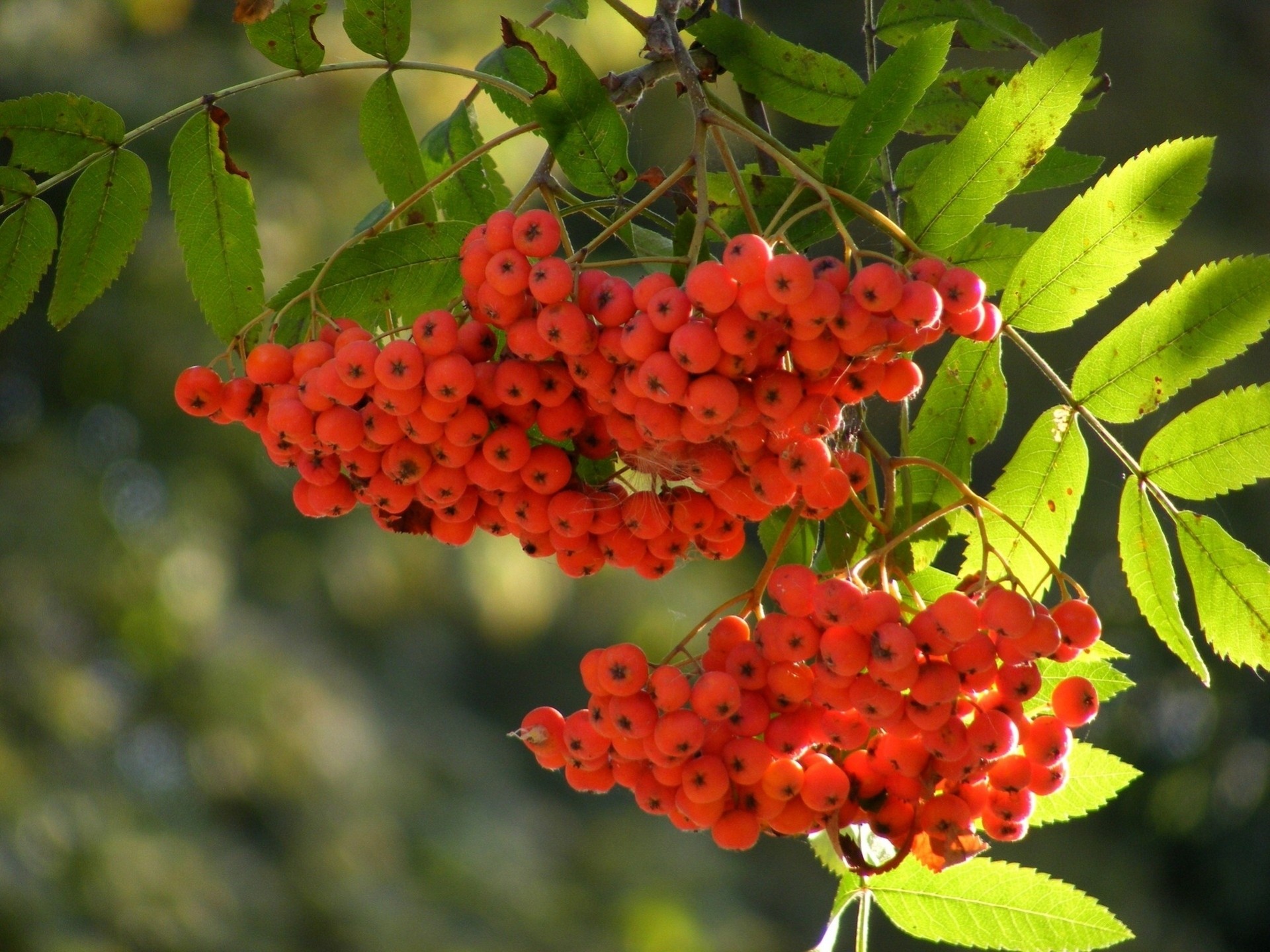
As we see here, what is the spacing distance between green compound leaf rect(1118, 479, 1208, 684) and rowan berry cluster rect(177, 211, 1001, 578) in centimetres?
30

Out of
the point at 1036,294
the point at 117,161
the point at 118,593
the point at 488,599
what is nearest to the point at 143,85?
the point at 118,593

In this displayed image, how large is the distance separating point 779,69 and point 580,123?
0.25 meters

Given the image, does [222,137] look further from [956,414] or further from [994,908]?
[994,908]

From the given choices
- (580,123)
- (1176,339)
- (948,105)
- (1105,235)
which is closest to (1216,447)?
(1176,339)

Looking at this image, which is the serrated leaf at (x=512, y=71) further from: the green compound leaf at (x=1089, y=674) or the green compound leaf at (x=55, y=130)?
the green compound leaf at (x=1089, y=674)

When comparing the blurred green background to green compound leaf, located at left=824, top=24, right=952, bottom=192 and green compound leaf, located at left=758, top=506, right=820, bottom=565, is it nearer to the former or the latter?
green compound leaf, located at left=758, top=506, right=820, bottom=565

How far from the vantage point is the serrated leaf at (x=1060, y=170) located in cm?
140

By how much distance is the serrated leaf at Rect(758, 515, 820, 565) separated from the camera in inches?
55.9

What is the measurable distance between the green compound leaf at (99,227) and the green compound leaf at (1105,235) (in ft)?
3.16

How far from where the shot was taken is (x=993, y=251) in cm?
140

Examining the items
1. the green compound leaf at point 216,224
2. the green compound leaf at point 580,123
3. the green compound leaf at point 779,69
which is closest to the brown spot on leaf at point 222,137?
the green compound leaf at point 216,224

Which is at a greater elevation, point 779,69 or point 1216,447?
point 779,69

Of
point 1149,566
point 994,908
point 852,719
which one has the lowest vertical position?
point 994,908

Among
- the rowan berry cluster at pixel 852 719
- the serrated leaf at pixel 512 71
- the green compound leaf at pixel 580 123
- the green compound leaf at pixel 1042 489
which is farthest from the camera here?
the serrated leaf at pixel 512 71
